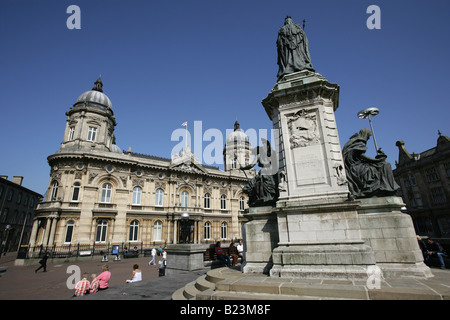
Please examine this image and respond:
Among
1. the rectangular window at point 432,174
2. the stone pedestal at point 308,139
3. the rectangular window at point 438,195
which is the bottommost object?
the stone pedestal at point 308,139

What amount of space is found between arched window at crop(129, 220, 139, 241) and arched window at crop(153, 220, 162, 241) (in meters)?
2.43

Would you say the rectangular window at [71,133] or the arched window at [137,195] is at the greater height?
the rectangular window at [71,133]

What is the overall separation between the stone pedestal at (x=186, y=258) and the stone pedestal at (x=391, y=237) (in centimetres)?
746

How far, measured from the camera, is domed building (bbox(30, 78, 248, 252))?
2677cm

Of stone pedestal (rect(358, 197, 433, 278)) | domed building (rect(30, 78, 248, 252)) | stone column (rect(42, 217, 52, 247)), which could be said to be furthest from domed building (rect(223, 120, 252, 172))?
stone pedestal (rect(358, 197, 433, 278))

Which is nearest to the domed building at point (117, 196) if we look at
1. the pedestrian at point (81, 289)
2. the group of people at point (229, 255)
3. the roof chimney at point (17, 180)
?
the group of people at point (229, 255)

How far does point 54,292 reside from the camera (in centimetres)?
1002

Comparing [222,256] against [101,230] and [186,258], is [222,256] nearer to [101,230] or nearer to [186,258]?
[186,258]

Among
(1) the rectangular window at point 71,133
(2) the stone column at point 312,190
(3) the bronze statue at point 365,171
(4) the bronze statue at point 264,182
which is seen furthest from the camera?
(1) the rectangular window at point 71,133

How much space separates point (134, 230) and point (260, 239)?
1091 inches

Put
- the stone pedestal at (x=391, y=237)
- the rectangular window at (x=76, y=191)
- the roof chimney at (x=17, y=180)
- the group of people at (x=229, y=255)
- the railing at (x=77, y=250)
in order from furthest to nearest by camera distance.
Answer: the roof chimney at (x=17, y=180)
the rectangular window at (x=76, y=191)
the railing at (x=77, y=250)
the group of people at (x=229, y=255)
the stone pedestal at (x=391, y=237)

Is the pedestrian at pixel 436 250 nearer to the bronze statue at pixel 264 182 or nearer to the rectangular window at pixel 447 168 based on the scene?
the bronze statue at pixel 264 182

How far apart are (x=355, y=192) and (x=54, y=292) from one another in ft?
42.0

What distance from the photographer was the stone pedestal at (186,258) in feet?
35.1
